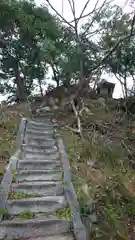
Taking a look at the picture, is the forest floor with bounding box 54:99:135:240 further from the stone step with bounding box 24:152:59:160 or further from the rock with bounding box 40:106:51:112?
the rock with bounding box 40:106:51:112

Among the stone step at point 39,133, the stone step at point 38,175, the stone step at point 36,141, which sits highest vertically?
the stone step at point 39,133

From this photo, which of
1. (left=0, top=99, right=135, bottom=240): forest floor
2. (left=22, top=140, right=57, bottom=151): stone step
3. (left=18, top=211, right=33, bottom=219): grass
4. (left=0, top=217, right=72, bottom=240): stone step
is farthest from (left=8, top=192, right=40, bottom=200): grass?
(left=22, top=140, right=57, bottom=151): stone step

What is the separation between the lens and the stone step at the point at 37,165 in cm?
488

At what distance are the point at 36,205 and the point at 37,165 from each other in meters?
1.34

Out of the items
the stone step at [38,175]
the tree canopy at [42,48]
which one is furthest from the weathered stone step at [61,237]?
the tree canopy at [42,48]

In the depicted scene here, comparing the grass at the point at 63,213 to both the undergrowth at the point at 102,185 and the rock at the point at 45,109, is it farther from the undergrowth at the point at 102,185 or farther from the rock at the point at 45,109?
the rock at the point at 45,109

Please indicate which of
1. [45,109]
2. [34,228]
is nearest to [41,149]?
[34,228]

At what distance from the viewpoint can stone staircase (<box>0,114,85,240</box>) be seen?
3.20m

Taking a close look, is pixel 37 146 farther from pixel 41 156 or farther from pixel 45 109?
pixel 45 109

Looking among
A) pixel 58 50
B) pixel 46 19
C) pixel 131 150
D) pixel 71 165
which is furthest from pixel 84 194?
pixel 46 19

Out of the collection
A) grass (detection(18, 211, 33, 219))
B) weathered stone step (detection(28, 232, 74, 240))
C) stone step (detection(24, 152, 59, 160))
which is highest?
stone step (detection(24, 152, 59, 160))

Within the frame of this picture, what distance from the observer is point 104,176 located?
5.13 meters

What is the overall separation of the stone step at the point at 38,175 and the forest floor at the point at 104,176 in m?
0.35

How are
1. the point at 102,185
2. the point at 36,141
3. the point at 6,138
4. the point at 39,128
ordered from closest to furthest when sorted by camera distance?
the point at 102,185 → the point at 6,138 → the point at 36,141 → the point at 39,128
